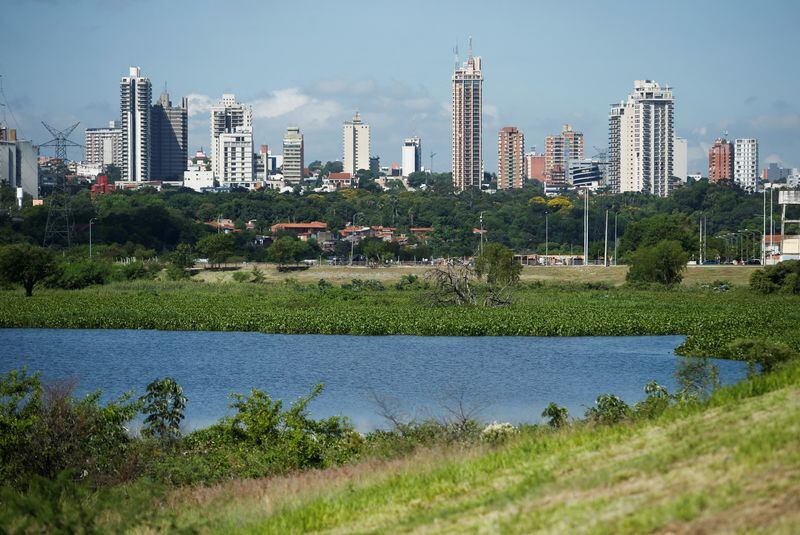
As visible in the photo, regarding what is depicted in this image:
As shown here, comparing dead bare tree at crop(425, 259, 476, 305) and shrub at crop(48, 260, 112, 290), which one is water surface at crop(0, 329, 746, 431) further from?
shrub at crop(48, 260, 112, 290)

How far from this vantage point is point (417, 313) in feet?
183

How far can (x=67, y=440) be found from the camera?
60.5 ft

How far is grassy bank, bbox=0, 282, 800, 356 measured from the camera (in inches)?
1941

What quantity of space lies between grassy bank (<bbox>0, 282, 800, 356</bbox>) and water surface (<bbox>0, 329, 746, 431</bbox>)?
1695 millimetres

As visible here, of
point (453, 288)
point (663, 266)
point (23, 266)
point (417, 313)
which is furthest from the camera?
point (663, 266)

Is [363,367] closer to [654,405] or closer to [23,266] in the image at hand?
[654,405]

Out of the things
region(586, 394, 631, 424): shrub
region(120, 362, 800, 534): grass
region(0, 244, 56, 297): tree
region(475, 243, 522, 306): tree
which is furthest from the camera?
region(475, 243, 522, 306): tree

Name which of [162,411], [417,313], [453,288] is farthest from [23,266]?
[162,411]

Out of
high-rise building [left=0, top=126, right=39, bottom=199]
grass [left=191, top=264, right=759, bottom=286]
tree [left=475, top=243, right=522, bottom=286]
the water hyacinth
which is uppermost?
Result: high-rise building [left=0, top=126, right=39, bottom=199]

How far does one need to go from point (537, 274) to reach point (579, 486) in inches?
3310

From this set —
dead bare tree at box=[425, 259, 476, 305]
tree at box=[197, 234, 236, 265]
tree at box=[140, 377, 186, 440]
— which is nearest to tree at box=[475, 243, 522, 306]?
dead bare tree at box=[425, 259, 476, 305]

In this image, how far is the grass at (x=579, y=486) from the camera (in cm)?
973

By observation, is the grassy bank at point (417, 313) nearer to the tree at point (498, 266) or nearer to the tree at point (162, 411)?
the tree at point (498, 266)

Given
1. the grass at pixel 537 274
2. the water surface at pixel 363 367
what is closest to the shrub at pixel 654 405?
the water surface at pixel 363 367
